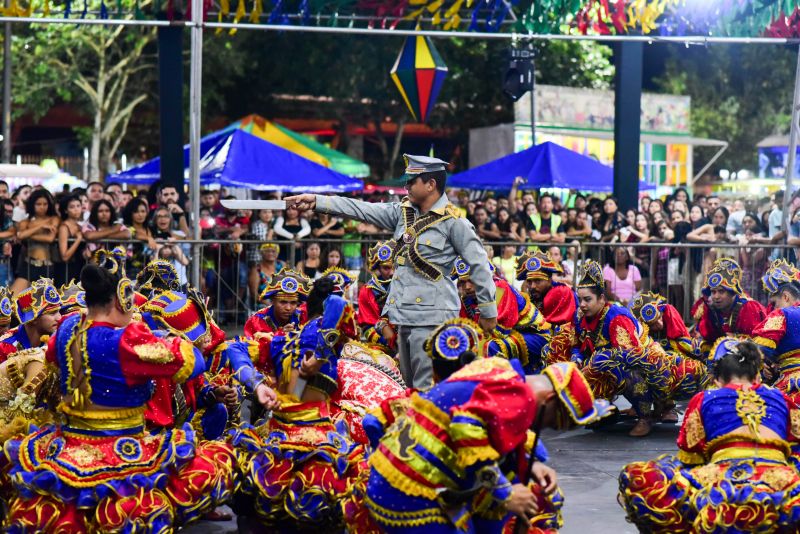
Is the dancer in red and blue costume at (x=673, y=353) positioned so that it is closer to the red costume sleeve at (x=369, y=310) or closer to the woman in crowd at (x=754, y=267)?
the red costume sleeve at (x=369, y=310)

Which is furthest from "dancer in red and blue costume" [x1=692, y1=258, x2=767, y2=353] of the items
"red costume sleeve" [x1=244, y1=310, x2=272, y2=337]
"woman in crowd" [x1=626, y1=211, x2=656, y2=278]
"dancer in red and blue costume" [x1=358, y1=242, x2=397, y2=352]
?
"woman in crowd" [x1=626, y1=211, x2=656, y2=278]

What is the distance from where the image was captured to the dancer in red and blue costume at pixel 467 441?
15.1ft

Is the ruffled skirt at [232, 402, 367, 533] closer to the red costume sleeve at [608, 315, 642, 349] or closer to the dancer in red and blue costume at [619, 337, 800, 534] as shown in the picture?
the dancer in red and blue costume at [619, 337, 800, 534]

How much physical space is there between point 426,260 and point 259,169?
33.7 ft

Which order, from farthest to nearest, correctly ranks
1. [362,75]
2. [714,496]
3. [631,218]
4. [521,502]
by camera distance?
[362,75] → [631,218] → [714,496] → [521,502]

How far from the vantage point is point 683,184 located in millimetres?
36250

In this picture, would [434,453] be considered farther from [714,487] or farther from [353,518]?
[714,487]

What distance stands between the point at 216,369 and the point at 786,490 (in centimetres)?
349

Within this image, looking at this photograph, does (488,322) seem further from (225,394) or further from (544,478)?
(544,478)

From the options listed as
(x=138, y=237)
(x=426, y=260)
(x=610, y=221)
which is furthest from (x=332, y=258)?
(x=426, y=260)

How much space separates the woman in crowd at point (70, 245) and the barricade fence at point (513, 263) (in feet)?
1.83

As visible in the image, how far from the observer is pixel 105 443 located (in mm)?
5969

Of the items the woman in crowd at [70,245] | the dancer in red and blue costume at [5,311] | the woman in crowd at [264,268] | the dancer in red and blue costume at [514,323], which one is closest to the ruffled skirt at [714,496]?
the dancer in red and blue costume at [514,323]

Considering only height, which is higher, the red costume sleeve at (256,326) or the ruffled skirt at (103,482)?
the red costume sleeve at (256,326)
